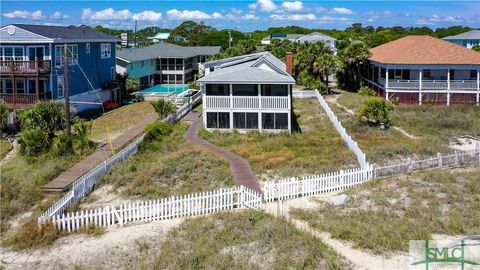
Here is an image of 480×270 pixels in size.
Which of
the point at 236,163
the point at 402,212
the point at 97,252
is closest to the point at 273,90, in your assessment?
the point at 236,163

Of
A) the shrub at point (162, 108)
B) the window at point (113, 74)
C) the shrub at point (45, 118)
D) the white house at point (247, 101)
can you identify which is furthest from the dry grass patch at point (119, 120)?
the white house at point (247, 101)

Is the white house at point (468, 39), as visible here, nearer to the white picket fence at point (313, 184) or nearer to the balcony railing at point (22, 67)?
the balcony railing at point (22, 67)

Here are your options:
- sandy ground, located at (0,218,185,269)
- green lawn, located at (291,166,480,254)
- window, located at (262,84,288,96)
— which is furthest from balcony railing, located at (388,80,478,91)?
sandy ground, located at (0,218,185,269)

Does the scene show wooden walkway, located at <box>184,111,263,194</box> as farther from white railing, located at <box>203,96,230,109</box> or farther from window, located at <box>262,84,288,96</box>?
window, located at <box>262,84,288,96</box>

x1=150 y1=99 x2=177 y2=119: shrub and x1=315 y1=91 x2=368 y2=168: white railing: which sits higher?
x1=150 y1=99 x2=177 y2=119: shrub

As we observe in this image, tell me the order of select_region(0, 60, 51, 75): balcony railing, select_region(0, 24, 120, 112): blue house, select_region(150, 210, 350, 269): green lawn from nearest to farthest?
select_region(150, 210, 350, 269): green lawn → select_region(0, 60, 51, 75): balcony railing → select_region(0, 24, 120, 112): blue house

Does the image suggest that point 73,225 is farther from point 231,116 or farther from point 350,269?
point 231,116

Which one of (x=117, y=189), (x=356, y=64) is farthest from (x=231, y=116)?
(x=356, y=64)
